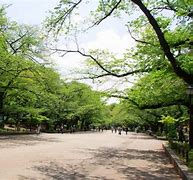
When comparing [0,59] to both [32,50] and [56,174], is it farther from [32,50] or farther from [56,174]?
[56,174]

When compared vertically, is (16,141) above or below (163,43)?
below

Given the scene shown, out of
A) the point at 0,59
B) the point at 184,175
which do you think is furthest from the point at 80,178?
the point at 0,59

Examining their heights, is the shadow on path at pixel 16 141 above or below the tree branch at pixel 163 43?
below

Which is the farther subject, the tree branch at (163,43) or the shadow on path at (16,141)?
the shadow on path at (16,141)

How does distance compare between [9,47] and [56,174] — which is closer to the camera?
[56,174]

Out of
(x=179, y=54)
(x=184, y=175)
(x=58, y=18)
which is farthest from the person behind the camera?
(x=179, y=54)

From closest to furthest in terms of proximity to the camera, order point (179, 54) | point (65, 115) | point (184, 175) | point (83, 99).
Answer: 1. point (184, 175)
2. point (179, 54)
3. point (65, 115)
4. point (83, 99)

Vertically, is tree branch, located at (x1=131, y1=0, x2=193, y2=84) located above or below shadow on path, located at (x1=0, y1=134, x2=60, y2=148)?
above

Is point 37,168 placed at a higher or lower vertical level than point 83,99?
lower

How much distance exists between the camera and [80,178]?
38.1 feet

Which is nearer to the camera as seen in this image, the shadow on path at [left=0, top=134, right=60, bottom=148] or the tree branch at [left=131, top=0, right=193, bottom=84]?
the tree branch at [left=131, top=0, right=193, bottom=84]

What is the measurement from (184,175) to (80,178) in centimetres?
303

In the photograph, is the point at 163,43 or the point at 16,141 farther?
the point at 16,141

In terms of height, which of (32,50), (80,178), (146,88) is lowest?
(80,178)
